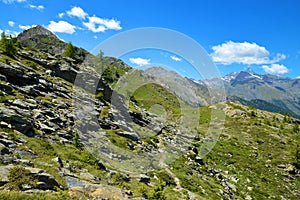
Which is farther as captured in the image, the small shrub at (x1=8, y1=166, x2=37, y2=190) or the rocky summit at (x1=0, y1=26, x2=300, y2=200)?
the rocky summit at (x1=0, y1=26, x2=300, y2=200)

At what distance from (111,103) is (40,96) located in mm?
19848

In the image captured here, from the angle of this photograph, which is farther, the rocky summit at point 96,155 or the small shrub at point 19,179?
the rocky summit at point 96,155

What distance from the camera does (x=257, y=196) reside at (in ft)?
137

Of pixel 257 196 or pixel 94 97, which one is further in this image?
pixel 94 97

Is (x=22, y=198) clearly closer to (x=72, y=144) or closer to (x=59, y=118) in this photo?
(x=72, y=144)

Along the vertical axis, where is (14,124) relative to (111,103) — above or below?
below

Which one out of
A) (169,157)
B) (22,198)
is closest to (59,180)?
(22,198)

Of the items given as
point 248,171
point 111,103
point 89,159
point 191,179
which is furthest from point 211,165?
point 89,159

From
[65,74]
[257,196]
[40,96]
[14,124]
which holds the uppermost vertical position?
[65,74]

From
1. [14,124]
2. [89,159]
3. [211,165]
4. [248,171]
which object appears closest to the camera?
[14,124]

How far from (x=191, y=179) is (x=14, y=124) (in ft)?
79.5

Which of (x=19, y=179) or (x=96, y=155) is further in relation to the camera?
(x=96, y=155)

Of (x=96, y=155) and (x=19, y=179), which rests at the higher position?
(x=19, y=179)

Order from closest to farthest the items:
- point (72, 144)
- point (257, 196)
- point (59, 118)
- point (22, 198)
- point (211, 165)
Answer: point (22, 198) < point (72, 144) < point (59, 118) < point (257, 196) < point (211, 165)
